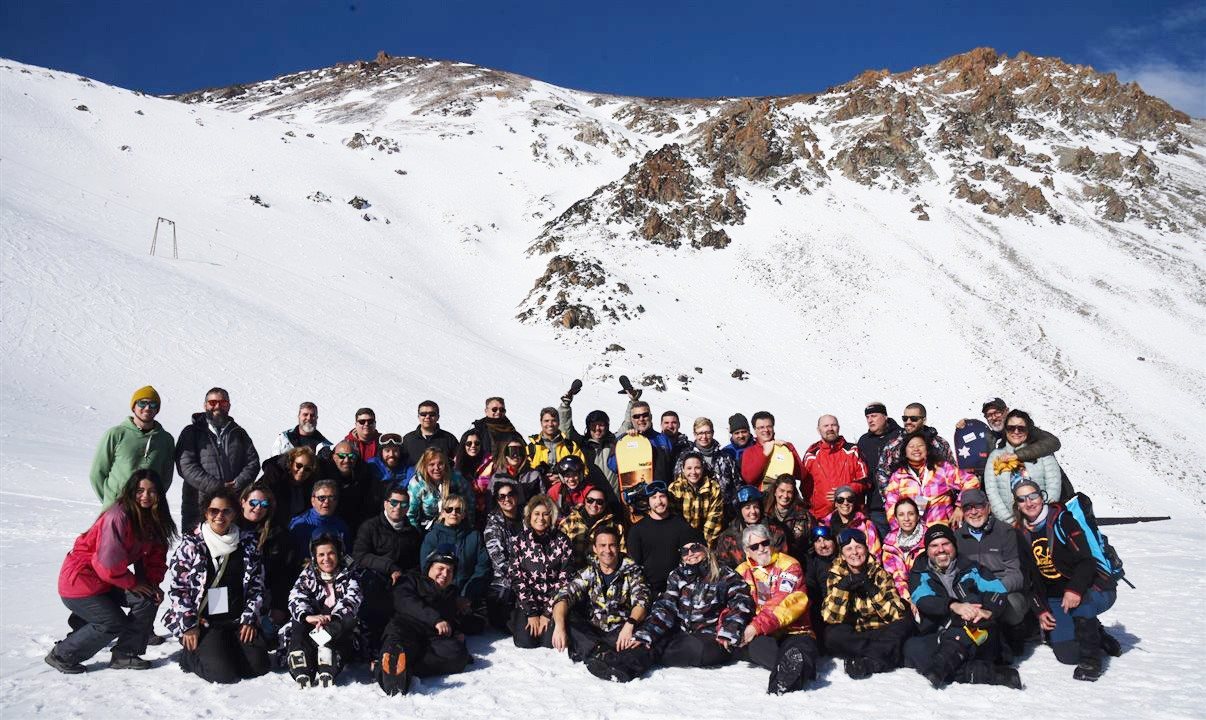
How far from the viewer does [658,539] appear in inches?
251

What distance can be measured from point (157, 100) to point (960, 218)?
54.8 meters

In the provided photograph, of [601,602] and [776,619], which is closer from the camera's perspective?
[776,619]

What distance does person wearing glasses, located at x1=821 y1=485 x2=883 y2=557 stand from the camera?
6188 mm

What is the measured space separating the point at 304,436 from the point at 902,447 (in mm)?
6337

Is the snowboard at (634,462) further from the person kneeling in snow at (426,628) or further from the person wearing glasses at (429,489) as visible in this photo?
the person kneeling in snow at (426,628)

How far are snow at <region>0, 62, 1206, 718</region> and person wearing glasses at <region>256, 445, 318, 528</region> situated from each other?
5.03 feet

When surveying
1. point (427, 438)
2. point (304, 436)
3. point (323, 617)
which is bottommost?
point (323, 617)

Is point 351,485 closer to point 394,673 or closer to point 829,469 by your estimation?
point 394,673

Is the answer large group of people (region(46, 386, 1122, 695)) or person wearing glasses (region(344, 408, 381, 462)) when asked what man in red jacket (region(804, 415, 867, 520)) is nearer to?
large group of people (region(46, 386, 1122, 695))

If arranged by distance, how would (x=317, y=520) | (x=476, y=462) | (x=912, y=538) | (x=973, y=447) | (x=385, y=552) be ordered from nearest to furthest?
1. (x=912, y=538)
2. (x=317, y=520)
3. (x=385, y=552)
4. (x=973, y=447)
5. (x=476, y=462)

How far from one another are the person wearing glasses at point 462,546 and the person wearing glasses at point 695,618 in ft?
4.85

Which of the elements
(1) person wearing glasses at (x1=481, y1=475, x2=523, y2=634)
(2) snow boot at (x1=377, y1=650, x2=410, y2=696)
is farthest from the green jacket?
(1) person wearing glasses at (x1=481, y1=475, x2=523, y2=634)

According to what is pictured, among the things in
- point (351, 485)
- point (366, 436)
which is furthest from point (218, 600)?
point (366, 436)

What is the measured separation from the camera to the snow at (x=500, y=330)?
5336 millimetres
